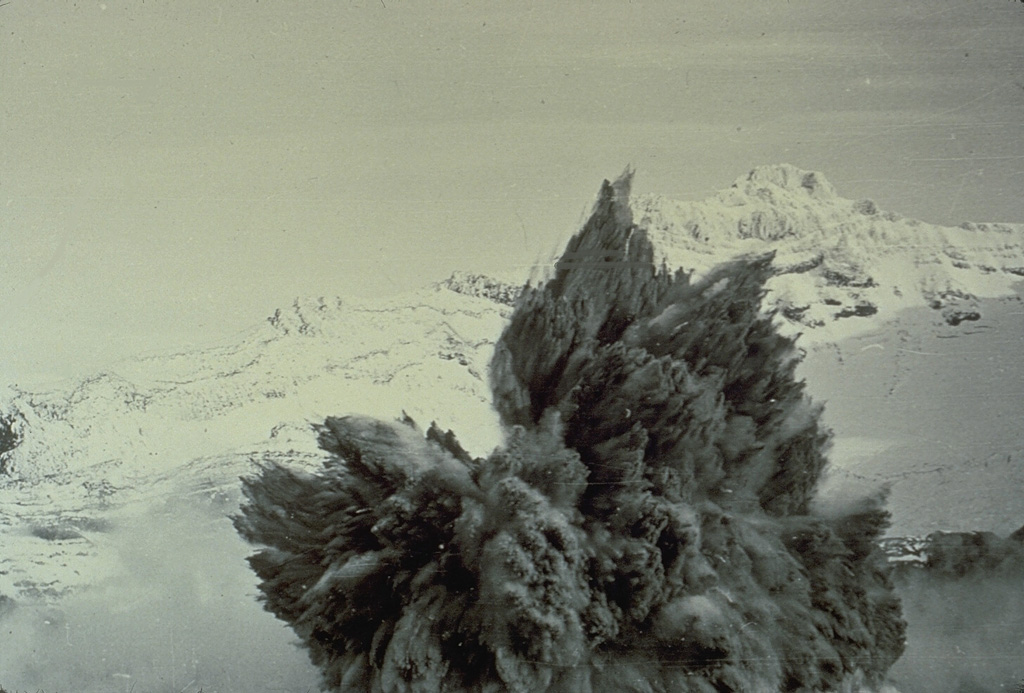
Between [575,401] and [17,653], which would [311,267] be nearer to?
[575,401]

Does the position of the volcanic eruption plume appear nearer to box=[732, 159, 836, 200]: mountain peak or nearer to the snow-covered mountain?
the snow-covered mountain

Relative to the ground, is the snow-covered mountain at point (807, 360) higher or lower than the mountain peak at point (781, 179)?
lower

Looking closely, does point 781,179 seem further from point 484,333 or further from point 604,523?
point 604,523

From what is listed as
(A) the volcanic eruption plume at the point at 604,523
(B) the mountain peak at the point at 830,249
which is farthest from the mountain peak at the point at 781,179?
(A) the volcanic eruption plume at the point at 604,523

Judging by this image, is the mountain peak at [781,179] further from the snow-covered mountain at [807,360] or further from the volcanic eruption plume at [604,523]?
the volcanic eruption plume at [604,523]

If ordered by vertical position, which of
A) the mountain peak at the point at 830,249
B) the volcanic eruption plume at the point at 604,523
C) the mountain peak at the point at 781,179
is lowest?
the volcanic eruption plume at the point at 604,523

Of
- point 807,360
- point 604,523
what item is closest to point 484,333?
point 604,523

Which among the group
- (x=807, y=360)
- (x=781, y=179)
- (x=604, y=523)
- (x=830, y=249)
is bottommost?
(x=604, y=523)
